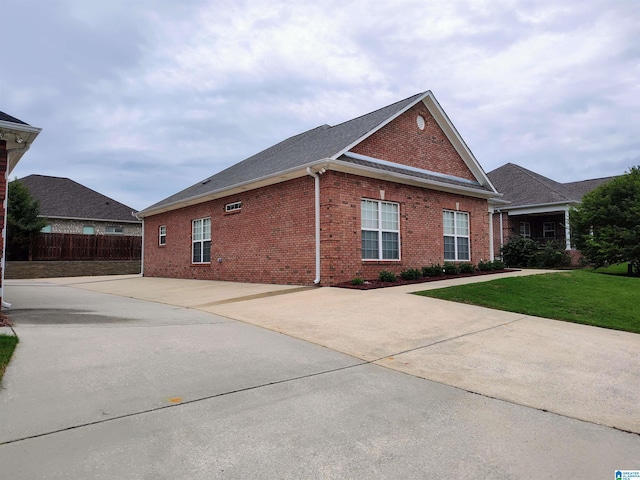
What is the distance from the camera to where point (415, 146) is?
16375 mm

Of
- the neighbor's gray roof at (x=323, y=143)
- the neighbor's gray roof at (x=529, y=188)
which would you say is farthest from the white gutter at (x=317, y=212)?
the neighbor's gray roof at (x=529, y=188)

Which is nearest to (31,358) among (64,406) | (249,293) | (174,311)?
(64,406)

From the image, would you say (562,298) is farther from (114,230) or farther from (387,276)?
(114,230)

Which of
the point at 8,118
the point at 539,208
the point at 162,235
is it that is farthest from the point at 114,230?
the point at 539,208

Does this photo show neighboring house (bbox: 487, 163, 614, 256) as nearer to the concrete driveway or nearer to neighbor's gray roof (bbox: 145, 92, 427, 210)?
neighbor's gray roof (bbox: 145, 92, 427, 210)

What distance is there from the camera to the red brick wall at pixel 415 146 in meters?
15.0

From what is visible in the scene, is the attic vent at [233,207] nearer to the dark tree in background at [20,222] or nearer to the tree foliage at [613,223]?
the tree foliage at [613,223]

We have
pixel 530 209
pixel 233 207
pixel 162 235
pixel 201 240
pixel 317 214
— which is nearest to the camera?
pixel 317 214

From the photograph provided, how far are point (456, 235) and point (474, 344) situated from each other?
1118 centimetres

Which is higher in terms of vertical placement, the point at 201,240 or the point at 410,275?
the point at 201,240

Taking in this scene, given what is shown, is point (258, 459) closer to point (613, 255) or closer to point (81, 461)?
point (81, 461)

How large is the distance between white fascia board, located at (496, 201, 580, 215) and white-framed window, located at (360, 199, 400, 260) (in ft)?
45.3

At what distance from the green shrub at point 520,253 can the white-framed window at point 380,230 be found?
35.7ft

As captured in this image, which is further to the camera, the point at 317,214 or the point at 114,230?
the point at 114,230
